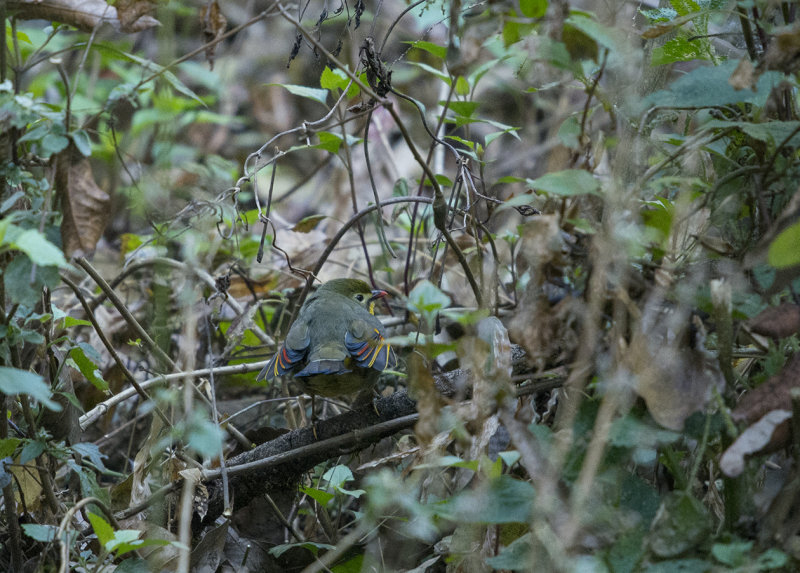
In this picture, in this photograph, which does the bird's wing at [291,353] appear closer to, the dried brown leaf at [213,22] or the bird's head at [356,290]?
the bird's head at [356,290]

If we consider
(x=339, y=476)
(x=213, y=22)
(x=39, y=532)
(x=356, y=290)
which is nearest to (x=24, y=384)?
(x=39, y=532)

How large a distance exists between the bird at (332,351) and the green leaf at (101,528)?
128 cm

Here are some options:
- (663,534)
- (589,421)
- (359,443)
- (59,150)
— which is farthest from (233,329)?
(663,534)

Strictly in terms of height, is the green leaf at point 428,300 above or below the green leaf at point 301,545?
above

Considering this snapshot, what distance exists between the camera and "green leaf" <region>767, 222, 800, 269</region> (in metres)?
1.87

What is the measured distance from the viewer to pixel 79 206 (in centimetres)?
246

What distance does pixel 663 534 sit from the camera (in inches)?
77.4

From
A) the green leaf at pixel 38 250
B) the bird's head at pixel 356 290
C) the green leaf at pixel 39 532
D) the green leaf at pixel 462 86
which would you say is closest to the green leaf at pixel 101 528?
the green leaf at pixel 39 532

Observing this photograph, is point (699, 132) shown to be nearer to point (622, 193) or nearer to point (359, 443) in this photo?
point (622, 193)

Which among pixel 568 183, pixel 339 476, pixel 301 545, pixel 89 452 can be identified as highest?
pixel 568 183

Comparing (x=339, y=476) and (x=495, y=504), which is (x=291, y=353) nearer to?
(x=339, y=476)

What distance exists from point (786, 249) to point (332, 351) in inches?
84.4

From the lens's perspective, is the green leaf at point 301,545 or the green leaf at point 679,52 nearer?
the green leaf at point 679,52

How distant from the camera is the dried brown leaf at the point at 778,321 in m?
1.94
